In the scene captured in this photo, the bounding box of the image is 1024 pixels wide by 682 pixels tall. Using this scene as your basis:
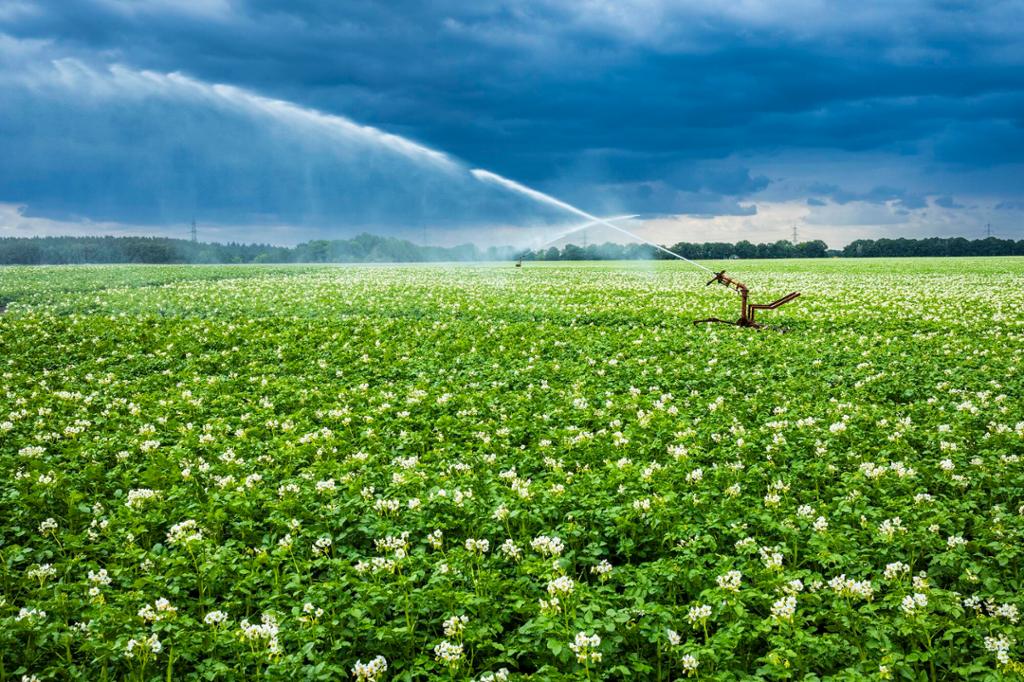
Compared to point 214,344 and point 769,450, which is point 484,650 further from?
→ point 214,344

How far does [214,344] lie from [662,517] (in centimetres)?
1548

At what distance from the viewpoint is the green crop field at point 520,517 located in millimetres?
4805

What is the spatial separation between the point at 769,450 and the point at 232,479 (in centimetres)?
696

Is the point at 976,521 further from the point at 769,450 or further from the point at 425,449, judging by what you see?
the point at 425,449

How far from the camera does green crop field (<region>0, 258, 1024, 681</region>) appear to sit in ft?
15.8

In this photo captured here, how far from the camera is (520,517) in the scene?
671 centimetres

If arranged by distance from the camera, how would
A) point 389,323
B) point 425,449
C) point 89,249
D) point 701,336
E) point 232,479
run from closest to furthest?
point 232,479
point 425,449
point 701,336
point 389,323
point 89,249

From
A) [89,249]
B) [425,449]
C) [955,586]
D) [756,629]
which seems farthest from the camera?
[89,249]

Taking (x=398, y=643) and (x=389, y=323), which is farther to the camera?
(x=389, y=323)

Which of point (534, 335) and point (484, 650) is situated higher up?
point (534, 335)

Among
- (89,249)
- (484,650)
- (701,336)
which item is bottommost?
(484,650)

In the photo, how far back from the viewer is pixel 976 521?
6.52 metres

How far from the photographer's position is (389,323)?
70.3ft

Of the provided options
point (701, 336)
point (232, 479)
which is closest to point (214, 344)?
point (232, 479)
